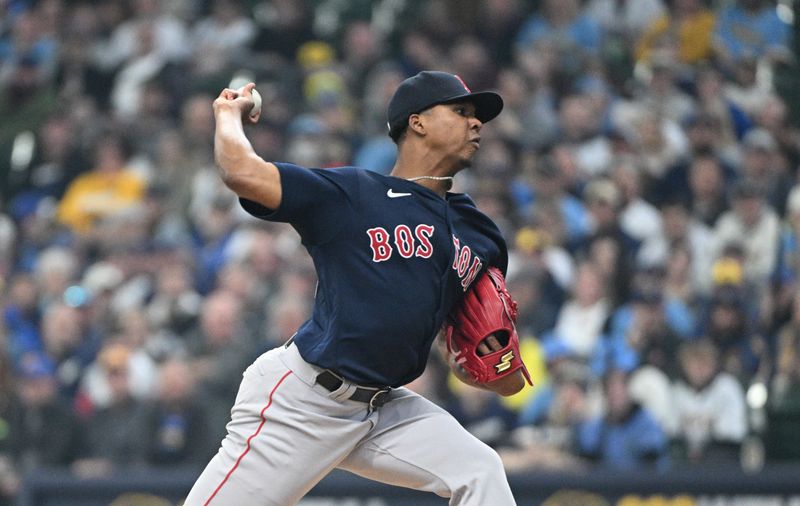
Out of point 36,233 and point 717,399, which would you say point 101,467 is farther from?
point 717,399

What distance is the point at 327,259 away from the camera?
390 centimetres

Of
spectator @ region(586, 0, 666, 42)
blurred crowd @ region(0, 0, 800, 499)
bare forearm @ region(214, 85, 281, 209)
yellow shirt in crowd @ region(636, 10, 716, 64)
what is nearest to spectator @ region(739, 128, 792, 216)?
blurred crowd @ region(0, 0, 800, 499)

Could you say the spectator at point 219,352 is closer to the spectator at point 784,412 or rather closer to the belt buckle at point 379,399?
the spectator at point 784,412

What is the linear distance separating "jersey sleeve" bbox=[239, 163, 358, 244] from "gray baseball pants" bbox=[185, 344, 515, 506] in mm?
417

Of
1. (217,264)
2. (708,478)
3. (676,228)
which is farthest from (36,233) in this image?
(708,478)

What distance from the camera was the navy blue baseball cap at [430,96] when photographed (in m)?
4.07

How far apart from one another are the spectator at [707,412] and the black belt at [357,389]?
3.68 meters

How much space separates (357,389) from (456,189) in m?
5.49

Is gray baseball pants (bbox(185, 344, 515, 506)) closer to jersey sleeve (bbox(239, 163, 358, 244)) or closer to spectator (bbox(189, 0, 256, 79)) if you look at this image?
jersey sleeve (bbox(239, 163, 358, 244))

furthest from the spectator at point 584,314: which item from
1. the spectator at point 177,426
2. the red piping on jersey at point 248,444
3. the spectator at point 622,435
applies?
the red piping on jersey at point 248,444

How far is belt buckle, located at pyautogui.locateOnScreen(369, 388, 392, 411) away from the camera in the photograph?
3.95 m

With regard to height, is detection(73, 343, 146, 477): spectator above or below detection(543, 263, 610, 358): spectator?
below

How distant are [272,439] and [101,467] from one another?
15.1ft

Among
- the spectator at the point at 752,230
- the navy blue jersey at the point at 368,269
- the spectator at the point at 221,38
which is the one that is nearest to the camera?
the navy blue jersey at the point at 368,269
